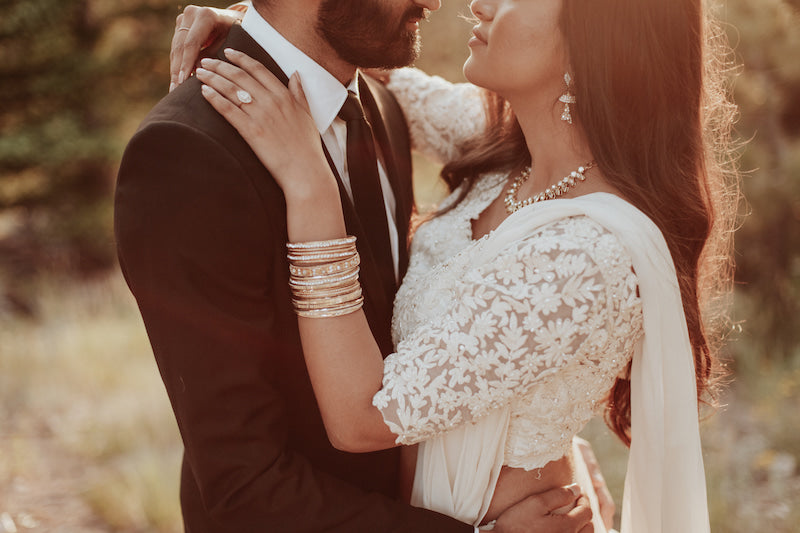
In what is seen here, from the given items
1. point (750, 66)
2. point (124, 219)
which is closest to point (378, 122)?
point (124, 219)

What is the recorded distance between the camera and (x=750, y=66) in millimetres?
4332

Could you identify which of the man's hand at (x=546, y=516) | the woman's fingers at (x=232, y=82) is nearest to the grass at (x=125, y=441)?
the man's hand at (x=546, y=516)

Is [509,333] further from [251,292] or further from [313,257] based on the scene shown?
[251,292]

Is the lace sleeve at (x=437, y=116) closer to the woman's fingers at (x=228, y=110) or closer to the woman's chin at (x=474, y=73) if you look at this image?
the woman's chin at (x=474, y=73)

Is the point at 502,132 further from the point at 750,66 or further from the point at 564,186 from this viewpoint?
the point at 750,66

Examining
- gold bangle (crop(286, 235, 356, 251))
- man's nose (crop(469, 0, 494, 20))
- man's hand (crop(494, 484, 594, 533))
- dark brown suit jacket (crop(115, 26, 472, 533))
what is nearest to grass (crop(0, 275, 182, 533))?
dark brown suit jacket (crop(115, 26, 472, 533))

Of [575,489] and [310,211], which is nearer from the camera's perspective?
[310,211]

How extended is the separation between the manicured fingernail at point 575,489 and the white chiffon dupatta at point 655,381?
0.14 metres

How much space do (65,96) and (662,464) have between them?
8.83m

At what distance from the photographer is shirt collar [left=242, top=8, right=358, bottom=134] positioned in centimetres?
176

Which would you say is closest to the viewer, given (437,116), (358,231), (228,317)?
(228,317)

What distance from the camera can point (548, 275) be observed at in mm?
1568

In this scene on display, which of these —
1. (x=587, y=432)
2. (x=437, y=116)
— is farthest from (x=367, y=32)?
(x=587, y=432)

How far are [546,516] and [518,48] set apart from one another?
124cm
